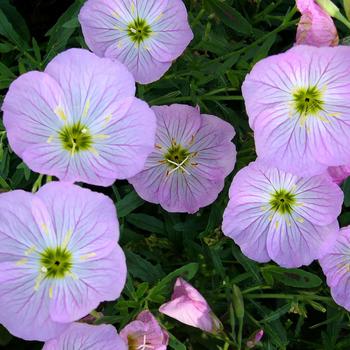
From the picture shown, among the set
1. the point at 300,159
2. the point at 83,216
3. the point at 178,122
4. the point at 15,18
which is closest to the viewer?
the point at 83,216

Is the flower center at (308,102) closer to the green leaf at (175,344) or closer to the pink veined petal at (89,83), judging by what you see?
the pink veined petal at (89,83)

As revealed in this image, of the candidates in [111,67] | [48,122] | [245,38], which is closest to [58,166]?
[48,122]

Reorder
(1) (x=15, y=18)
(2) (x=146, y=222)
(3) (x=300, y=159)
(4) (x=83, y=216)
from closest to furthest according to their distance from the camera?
1. (4) (x=83, y=216)
2. (3) (x=300, y=159)
3. (2) (x=146, y=222)
4. (1) (x=15, y=18)

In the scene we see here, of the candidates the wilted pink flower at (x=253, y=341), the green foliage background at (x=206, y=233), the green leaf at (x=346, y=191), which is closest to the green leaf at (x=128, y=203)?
the green foliage background at (x=206, y=233)

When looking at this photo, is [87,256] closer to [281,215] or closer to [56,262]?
[56,262]

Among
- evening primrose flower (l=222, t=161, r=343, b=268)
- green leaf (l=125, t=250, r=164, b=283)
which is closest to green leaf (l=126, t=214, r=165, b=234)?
green leaf (l=125, t=250, r=164, b=283)

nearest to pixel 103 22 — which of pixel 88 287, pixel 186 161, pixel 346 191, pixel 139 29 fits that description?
pixel 139 29

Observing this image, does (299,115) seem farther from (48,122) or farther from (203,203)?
(48,122)
